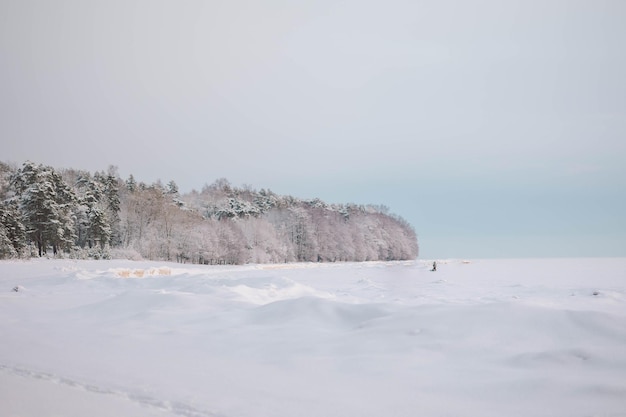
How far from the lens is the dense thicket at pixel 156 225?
3822cm

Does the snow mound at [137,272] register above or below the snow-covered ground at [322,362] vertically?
below

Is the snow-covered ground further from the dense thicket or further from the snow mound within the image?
the dense thicket

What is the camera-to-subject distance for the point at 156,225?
53344mm

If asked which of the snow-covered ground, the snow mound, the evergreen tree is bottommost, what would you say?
the snow mound

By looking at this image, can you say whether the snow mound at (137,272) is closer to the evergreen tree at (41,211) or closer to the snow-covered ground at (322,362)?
the evergreen tree at (41,211)

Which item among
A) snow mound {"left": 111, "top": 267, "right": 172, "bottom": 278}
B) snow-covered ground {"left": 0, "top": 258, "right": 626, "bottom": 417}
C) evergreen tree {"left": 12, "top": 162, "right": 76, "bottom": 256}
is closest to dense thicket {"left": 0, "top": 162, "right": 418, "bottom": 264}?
evergreen tree {"left": 12, "top": 162, "right": 76, "bottom": 256}

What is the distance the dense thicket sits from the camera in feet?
125

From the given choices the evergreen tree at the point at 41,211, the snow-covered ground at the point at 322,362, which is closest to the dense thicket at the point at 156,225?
the evergreen tree at the point at 41,211

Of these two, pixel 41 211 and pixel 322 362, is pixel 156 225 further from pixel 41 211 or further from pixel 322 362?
pixel 322 362

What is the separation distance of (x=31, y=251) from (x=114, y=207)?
52.4 ft

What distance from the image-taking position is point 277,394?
14.4 feet

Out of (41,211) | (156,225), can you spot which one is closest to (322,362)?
(41,211)

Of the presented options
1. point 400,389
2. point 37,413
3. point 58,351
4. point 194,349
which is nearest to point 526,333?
point 400,389

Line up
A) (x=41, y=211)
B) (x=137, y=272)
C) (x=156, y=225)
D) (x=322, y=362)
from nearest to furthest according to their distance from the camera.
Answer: (x=322, y=362), (x=137, y=272), (x=41, y=211), (x=156, y=225)
